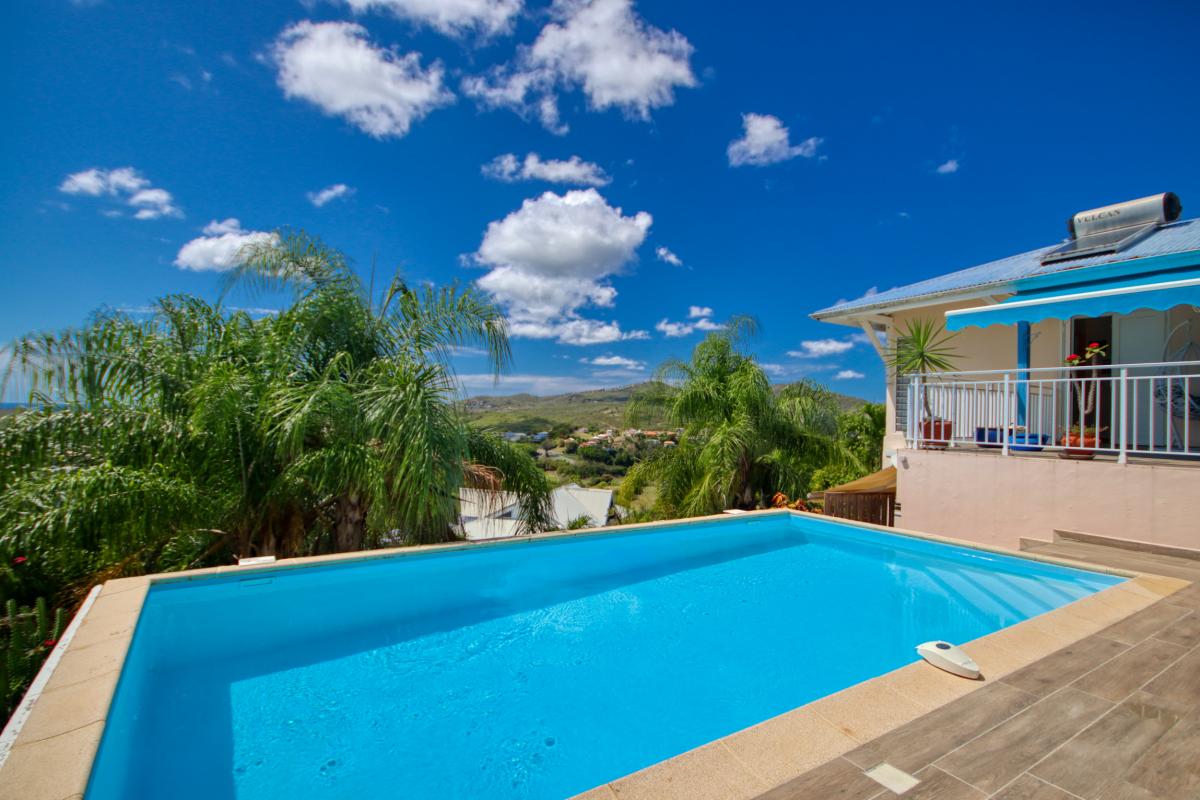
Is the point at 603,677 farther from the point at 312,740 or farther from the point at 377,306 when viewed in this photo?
the point at 377,306

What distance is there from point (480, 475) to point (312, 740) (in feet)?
15.0

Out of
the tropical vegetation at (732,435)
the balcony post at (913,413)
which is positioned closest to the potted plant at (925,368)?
the balcony post at (913,413)

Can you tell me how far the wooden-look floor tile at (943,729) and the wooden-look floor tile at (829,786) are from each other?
0.12 meters

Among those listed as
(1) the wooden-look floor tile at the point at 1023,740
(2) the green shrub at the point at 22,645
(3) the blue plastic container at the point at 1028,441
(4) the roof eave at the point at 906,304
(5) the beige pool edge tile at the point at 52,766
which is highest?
(4) the roof eave at the point at 906,304

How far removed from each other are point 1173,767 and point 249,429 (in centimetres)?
902

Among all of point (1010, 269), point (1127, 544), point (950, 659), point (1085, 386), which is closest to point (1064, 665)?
point (950, 659)

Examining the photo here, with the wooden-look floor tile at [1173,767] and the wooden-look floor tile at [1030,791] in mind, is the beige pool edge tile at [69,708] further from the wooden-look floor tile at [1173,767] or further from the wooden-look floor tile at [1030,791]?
the wooden-look floor tile at [1173,767]

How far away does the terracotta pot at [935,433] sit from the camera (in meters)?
9.66

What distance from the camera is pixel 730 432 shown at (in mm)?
12469

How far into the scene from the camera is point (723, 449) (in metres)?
12.3

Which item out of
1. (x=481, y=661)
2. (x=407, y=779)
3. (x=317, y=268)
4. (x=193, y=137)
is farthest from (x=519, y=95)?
(x=407, y=779)

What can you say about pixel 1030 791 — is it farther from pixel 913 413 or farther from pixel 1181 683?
pixel 913 413

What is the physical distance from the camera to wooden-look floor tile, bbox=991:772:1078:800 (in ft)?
7.49

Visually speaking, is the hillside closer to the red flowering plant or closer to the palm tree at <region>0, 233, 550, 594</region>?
the palm tree at <region>0, 233, 550, 594</region>
